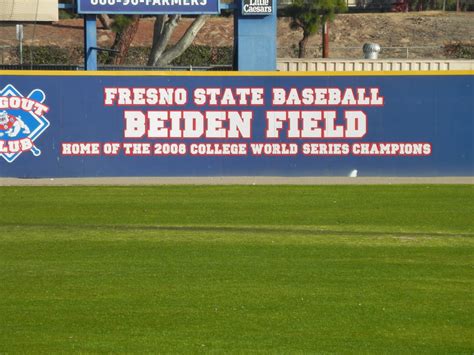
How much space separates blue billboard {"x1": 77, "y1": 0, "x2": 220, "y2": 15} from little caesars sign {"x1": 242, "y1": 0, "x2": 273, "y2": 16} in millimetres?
640

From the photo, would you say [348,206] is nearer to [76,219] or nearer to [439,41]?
[76,219]

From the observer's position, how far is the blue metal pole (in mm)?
25766

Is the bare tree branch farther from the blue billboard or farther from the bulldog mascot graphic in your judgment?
the bulldog mascot graphic

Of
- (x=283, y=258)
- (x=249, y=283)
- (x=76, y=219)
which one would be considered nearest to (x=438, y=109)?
(x=76, y=219)

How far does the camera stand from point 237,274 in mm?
11891

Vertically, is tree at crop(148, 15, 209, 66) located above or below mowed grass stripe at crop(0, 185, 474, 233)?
below

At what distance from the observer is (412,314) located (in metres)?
9.95

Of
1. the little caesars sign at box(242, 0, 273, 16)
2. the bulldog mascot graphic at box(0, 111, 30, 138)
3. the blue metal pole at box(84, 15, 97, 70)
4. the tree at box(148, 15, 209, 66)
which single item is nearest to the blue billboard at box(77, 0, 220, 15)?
the little caesars sign at box(242, 0, 273, 16)

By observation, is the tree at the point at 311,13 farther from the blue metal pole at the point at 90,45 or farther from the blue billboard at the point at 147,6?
the blue billboard at the point at 147,6

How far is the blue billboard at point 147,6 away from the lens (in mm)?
24938

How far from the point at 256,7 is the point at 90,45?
402cm

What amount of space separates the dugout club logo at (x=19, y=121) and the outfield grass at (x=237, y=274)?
13.7 ft

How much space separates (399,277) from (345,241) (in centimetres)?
261

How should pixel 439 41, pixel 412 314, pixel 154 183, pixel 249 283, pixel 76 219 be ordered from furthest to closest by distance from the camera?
1. pixel 439 41
2. pixel 154 183
3. pixel 76 219
4. pixel 249 283
5. pixel 412 314
